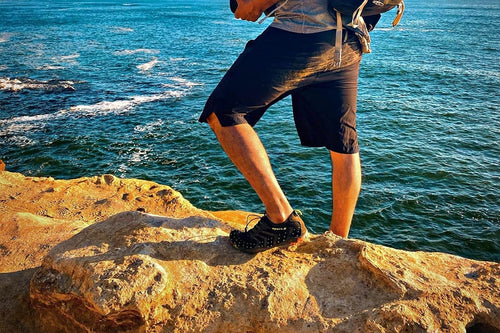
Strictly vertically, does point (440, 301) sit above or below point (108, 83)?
above

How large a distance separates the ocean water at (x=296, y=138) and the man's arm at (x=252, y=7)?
17.1 ft

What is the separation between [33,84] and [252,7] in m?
17.0

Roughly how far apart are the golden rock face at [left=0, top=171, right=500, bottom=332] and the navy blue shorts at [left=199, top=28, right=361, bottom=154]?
112 cm

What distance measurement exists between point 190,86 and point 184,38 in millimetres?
16154

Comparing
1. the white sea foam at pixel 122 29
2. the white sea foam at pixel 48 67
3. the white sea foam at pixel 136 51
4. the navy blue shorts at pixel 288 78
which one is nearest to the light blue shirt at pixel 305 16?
the navy blue shorts at pixel 288 78

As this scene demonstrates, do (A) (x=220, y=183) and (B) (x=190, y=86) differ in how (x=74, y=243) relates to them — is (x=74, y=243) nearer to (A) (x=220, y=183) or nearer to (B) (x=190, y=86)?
(A) (x=220, y=183)

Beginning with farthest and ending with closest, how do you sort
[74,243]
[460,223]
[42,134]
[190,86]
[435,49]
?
[435,49] < [190,86] < [42,134] < [460,223] < [74,243]

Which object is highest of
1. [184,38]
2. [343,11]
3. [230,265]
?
[343,11]

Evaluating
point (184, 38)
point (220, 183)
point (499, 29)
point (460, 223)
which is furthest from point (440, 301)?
point (499, 29)

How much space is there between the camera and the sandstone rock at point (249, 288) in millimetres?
2848

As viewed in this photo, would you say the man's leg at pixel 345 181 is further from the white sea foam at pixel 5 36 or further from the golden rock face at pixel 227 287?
the white sea foam at pixel 5 36

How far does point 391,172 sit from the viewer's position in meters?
9.45

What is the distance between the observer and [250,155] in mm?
3059

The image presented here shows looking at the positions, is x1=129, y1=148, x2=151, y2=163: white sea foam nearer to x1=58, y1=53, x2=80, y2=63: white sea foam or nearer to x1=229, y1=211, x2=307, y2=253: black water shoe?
x1=229, y1=211, x2=307, y2=253: black water shoe
